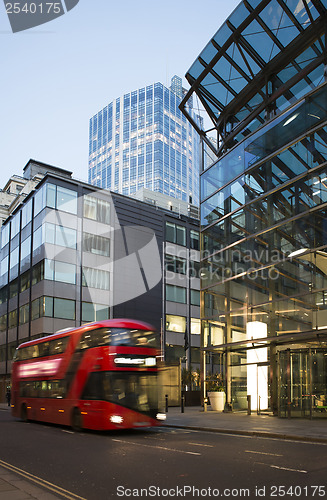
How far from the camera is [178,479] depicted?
889cm

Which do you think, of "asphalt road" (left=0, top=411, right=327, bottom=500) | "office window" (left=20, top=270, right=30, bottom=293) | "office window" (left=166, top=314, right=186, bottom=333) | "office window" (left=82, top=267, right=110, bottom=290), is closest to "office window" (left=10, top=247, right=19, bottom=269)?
"office window" (left=20, top=270, right=30, bottom=293)

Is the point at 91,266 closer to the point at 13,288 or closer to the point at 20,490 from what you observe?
the point at 13,288

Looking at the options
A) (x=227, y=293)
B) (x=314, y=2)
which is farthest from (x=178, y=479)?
(x=314, y=2)

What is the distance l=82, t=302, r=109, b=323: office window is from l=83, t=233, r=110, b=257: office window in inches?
222

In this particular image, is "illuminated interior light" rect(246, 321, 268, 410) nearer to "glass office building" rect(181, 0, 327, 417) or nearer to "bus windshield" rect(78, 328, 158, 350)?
"glass office building" rect(181, 0, 327, 417)

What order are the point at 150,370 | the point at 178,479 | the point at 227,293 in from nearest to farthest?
1. the point at 178,479
2. the point at 150,370
3. the point at 227,293

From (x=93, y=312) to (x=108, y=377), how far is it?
37.0 metres

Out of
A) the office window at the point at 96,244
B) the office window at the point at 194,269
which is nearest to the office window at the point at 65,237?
the office window at the point at 96,244

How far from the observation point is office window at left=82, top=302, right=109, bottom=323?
53500mm

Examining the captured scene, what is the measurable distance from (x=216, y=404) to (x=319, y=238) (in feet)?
42.9

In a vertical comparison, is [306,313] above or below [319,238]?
below

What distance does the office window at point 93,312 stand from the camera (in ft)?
176

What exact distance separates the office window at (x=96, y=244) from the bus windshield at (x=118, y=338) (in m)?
36.1

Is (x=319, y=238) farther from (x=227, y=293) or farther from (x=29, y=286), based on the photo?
(x=29, y=286)
